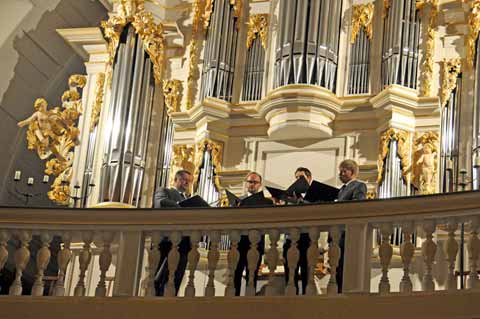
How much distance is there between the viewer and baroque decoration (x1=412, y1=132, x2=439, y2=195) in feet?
40.1

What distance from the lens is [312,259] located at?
30.8 feet

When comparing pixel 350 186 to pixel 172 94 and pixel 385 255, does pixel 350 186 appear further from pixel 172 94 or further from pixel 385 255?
pixel 172 94

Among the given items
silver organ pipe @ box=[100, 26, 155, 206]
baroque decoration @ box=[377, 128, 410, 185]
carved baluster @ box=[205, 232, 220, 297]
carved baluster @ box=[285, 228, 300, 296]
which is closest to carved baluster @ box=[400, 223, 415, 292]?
carved baluster @ box=[285, 228, 300, 296]

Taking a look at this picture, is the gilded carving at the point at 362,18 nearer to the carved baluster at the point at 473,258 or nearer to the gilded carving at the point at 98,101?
the gilded carving at the point at 98,101

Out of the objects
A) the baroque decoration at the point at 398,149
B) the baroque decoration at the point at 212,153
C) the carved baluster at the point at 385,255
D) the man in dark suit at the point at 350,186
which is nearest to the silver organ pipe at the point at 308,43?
the baroque decoration at the point at 398,149

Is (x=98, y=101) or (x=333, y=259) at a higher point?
(x=98, y=101)

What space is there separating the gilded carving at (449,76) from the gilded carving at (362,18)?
3.18 feet

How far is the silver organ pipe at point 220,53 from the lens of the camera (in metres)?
13.5

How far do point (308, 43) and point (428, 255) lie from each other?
4.53m

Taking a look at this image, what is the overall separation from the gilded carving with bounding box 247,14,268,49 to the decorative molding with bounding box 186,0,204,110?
651 millimetres

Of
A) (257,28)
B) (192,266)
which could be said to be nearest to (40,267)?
(192,266)

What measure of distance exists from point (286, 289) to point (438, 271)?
80.9 inches

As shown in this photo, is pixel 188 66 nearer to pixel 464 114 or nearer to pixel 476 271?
pixel 464 114

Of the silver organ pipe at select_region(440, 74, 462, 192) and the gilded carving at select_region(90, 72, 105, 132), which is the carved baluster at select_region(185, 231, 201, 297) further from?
the gilded carving at select_region(90, 72, 105, 132)
